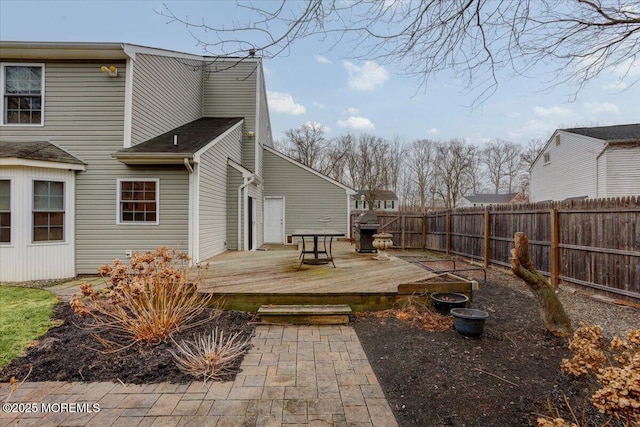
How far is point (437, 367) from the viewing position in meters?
2.87

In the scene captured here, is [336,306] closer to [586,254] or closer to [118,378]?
[118,378]

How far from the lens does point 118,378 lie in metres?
2.74

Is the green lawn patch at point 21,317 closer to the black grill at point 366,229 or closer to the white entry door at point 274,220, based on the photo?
the black grill at point 366,229

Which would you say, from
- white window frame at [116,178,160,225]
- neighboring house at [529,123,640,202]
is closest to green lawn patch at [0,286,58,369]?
white window frame at [116,178,160,225]

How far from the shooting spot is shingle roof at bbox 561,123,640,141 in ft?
41.2

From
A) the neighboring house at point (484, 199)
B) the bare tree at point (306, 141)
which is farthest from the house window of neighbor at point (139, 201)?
the neighboring house at point (484, 199)

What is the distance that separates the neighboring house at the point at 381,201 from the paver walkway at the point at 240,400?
88.6ft

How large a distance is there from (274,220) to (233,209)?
12.2 feet

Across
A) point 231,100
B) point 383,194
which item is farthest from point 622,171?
point 383,194

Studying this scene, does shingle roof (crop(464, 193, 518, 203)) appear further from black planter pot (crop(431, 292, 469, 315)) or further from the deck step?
the deck step

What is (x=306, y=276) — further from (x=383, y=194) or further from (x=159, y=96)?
(x=383, y=194)

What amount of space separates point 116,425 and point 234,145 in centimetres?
856

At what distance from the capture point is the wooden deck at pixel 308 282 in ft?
14.3

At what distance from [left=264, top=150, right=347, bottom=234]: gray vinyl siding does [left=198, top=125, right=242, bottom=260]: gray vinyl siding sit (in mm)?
3083
